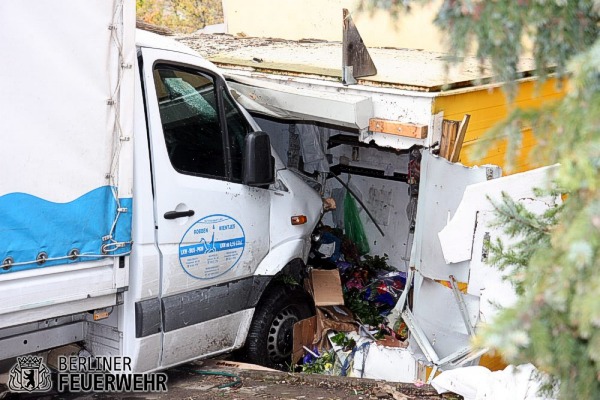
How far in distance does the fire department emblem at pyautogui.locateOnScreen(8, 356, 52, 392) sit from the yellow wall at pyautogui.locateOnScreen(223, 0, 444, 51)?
5.78m

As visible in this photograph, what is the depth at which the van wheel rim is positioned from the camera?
19.7ft

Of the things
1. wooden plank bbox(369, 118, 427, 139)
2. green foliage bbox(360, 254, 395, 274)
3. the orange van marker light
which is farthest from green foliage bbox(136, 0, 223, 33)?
wooden plank bbox(369, 118, 427, 139)

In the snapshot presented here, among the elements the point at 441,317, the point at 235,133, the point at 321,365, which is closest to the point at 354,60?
the point at 235,133

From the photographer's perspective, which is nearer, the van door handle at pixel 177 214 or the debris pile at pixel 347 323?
the van door handle at pixel 177 214

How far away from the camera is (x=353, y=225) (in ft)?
27.5

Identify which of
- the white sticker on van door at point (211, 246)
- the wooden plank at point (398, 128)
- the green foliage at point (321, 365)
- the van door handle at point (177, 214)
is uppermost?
the wooden plank at point (398, 128)

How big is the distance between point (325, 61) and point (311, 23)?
3663 mm

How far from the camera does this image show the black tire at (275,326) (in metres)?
5.84

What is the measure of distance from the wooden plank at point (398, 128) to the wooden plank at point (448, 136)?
182mm

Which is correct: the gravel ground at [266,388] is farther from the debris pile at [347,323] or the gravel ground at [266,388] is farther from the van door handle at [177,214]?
the van door handle at [177,214]

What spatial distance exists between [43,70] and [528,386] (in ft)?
10.5

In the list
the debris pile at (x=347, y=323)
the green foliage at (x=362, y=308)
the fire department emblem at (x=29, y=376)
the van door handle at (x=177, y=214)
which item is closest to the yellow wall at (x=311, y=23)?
the debris pile at (x=347, y=323)

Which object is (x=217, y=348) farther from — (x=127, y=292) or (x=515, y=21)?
(x=515, y=21)

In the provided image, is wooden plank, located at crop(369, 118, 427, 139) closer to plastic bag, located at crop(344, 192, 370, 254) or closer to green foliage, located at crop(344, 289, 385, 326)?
green foliage, located at crop(344, 289, 385, 326)
